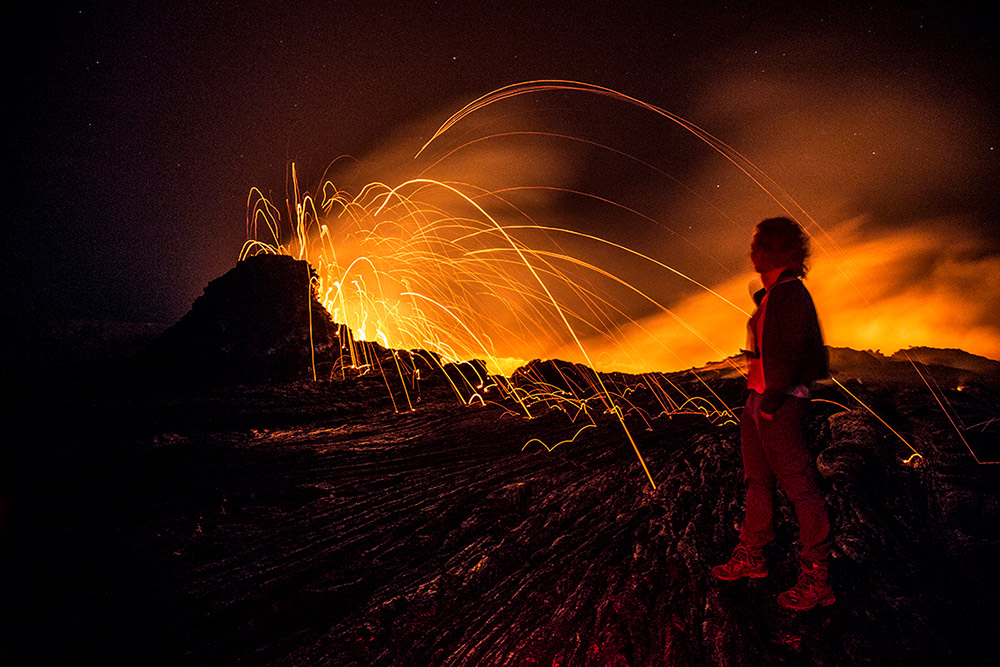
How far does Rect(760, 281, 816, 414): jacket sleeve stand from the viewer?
3039 millimetres

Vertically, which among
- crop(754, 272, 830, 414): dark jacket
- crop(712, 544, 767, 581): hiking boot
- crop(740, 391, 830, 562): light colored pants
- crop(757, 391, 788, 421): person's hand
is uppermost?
crop(754, 272, 830, 414): dark jacket

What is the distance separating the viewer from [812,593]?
10.2 ft

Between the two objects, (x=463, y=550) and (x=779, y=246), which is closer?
(x=779, y=246)

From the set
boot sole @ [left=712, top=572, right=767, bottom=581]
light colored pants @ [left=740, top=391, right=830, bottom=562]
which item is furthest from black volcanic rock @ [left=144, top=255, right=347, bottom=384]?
light colored pants @ [left=740, top=391, right=830, bottom=562]

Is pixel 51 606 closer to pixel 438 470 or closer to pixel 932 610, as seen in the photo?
pixel 438 470

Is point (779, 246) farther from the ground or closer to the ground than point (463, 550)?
farther from the ground

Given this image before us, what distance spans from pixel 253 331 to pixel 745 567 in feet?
46.1

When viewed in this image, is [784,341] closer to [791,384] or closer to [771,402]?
[791,384]

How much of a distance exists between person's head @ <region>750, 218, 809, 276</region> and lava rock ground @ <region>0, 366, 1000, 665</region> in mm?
2544

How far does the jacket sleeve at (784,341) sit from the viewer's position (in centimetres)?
304

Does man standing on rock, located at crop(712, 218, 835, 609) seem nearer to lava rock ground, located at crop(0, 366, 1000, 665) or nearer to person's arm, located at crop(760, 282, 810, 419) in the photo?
person's arm, located at crop(760, 282, 810, 419)

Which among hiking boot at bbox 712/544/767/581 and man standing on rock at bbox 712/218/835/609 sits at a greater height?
man standing on rock at bbox 712/218/835/609

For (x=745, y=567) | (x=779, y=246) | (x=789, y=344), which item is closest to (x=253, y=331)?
(x=745, y=567)

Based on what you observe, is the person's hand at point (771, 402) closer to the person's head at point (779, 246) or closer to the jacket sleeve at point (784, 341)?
the jacket sleeve at point (784, 341)
